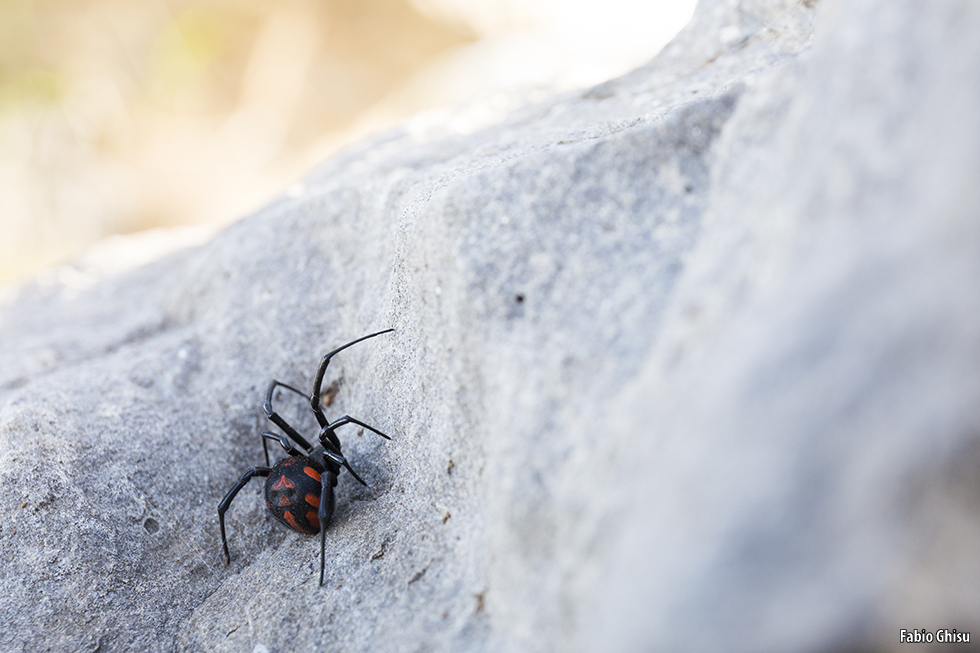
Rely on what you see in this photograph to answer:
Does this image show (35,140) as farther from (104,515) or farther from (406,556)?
(406,556)

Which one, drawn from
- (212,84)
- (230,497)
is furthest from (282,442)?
(212,84)

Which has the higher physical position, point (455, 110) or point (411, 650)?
point (455, 110)

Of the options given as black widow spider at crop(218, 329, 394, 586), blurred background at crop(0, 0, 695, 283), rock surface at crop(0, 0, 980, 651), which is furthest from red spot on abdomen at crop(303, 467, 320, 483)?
blurred background at crop(0, 0, 695, 283)

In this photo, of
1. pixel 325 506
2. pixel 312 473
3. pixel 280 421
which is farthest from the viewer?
pixel 280 421

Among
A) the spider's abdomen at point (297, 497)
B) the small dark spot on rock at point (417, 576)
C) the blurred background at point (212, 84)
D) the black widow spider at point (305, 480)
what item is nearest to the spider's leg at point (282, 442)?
the black widow spider at point (305, 480)

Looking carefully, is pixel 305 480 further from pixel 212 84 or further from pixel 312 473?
pixel 212 84

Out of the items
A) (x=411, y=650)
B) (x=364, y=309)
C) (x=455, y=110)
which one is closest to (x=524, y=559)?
(x=411, y=650)
